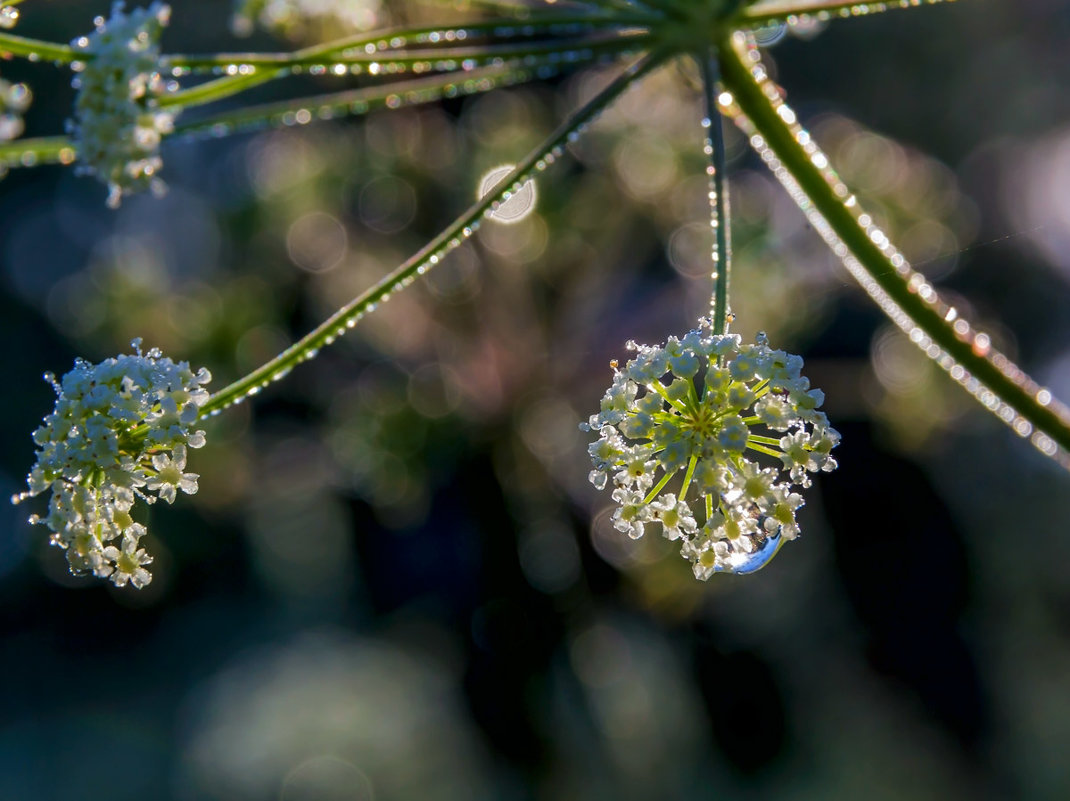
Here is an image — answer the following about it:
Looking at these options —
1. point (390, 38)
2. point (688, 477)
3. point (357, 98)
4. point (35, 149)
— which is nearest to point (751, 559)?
point (688, 477)

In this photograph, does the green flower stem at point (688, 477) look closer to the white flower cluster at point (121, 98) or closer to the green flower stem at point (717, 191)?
the green flower stem at point (717, 191)

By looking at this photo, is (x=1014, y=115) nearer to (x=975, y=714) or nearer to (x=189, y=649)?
(x=975, y=714)

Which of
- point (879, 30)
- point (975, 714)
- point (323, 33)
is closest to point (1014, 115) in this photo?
point (879, 30)

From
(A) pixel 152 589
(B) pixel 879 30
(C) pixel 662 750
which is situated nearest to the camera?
(C) pixel 662 750

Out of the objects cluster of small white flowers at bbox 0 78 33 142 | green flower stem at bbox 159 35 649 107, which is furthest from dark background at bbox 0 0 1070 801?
cluster of small white flowers at bbox 0 78 33 142

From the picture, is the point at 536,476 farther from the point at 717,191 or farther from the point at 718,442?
the point at 718,442

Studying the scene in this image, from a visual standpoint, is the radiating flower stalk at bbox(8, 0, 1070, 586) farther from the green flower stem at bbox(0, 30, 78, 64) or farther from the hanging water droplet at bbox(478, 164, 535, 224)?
the hanging water droplet at bbox(478, 164, 535, 224)

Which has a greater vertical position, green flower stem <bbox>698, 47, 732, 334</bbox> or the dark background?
the dark background
